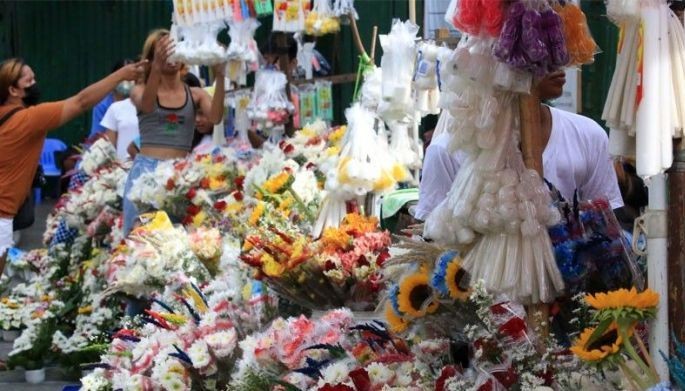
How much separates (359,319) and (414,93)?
1594 mm

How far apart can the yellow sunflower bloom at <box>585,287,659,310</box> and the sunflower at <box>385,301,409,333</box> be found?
799 mm

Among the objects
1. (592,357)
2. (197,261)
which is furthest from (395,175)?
(592,357)

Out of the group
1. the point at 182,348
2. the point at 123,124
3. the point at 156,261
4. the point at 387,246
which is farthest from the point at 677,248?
the point at 123,124

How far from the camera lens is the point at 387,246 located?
4797mm

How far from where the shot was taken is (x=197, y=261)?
6.14m

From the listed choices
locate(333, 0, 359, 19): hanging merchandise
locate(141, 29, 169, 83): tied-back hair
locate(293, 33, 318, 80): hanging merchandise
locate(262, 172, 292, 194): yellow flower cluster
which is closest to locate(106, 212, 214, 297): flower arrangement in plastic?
locate(262, 172, 292, 194): yellow flower cluster

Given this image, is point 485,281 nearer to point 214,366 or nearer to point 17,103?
point 214,366

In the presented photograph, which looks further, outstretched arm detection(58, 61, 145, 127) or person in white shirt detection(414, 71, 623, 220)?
outstretched arm detection(58, 61, 145, 127)

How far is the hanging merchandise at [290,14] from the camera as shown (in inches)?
295

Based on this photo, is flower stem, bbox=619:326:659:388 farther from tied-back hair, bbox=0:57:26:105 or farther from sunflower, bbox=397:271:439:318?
tied-back hair, bbox=0:57:26:105

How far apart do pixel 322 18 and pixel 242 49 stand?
639 mm

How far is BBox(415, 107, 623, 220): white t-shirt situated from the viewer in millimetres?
4262

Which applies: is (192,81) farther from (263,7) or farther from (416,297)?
(416,297)

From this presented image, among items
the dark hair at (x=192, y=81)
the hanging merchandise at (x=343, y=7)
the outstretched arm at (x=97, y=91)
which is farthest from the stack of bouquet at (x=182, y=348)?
the dark hair at (x=192, y=81)
